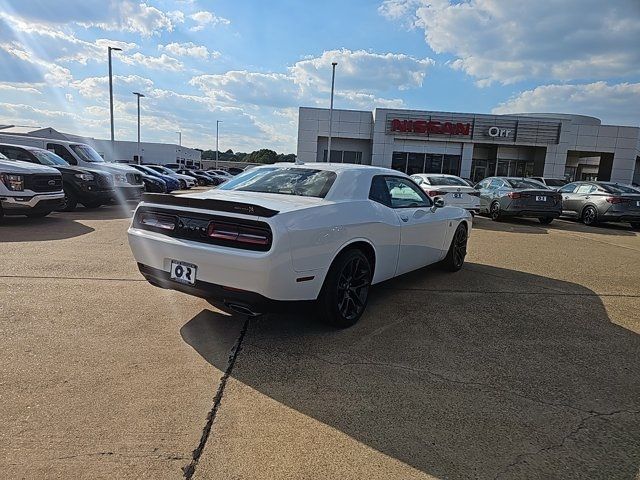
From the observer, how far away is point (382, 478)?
7.39 feet

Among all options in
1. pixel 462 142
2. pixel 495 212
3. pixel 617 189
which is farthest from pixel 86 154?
pixel 462 142

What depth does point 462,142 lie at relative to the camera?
33625 millimetres

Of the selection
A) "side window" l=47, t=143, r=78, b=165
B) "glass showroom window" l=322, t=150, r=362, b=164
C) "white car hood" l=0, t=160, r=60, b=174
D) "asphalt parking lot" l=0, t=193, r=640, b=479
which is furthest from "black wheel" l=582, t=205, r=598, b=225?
"glass showroom window" l=322, t=150, r=362, b=164

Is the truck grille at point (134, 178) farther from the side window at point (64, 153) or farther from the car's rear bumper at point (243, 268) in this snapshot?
the car's rear bumper at point (243, 268)

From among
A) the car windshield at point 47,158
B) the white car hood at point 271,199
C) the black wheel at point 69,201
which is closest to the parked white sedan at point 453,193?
the white car hood at point 271,199

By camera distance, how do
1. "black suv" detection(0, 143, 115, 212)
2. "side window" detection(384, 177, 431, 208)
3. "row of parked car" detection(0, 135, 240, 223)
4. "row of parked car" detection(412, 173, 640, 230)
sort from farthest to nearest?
"row of parked car" detection(412, 173, 640, 230)
"black suv" detection(0, 143, 115, 212)
"row of parked car" detection(0, 135, 240, 223)
"side window" detection(384, 177, 431, 208)

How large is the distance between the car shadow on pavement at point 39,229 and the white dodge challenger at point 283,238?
201 inches

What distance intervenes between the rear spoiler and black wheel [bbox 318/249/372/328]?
0.86 meters

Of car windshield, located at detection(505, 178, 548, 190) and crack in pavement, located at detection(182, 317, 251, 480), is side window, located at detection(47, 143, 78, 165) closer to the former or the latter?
crack in pavement, located at detection(182, 317, 251, 480)

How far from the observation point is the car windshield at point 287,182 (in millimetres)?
4395

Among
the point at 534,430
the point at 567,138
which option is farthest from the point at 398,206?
the point at 567,138

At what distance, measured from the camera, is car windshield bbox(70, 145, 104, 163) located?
13.5 metres

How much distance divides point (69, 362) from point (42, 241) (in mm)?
5353

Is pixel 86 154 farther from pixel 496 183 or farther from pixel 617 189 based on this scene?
pixel 617 189
